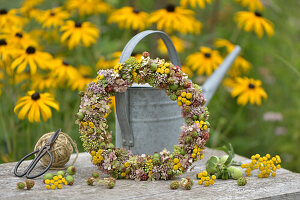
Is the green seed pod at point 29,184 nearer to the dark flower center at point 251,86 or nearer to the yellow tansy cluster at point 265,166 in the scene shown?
the yellow tansy cluster at point 265,166

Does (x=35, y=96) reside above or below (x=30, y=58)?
below

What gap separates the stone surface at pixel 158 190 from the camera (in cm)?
111

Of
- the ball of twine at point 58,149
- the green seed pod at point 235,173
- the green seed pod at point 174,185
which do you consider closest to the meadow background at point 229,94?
the ball of twine at point 58,149

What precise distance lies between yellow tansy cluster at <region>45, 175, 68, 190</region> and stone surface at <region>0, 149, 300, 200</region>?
0.01m

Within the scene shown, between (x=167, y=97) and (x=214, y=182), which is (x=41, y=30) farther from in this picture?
(x=214, y=182)

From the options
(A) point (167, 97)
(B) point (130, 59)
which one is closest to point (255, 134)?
(A) point (167, 97)

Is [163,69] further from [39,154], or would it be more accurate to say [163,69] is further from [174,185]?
[39,154]

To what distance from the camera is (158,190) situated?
45.8 inches

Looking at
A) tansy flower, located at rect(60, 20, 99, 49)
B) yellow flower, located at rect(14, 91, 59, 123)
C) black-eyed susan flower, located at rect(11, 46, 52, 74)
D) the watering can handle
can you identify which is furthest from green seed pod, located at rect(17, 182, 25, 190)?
tansy flower, located at rect(60, 20, 99, 49)

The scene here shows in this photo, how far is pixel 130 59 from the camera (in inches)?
49.0

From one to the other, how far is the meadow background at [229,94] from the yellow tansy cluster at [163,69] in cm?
84

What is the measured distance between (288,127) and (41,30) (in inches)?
66.5

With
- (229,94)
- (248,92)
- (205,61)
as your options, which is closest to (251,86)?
(248,92)

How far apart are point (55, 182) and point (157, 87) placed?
0.38m
